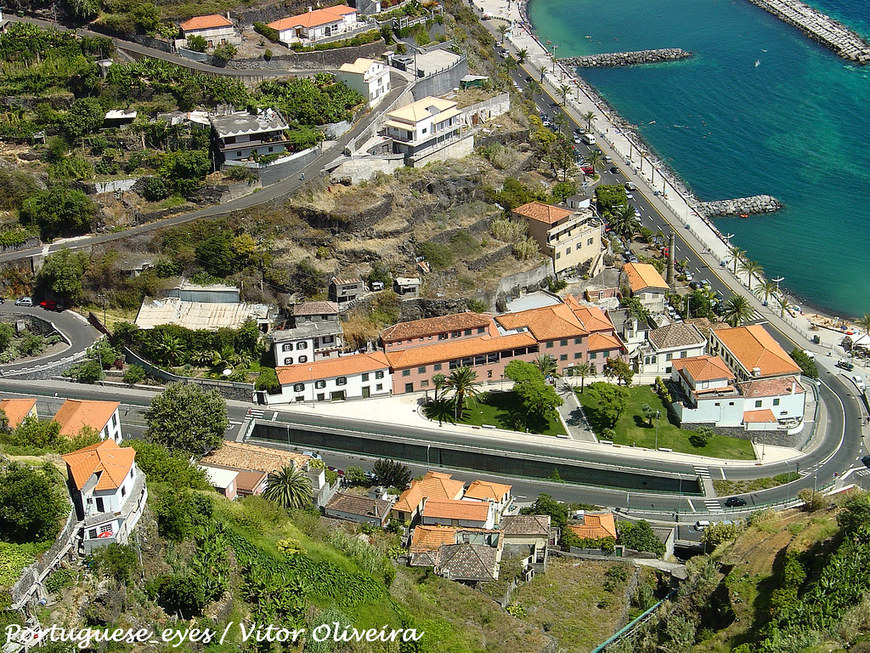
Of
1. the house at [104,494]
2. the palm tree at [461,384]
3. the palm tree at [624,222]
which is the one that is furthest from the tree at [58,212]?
the palm tree at [624,222]

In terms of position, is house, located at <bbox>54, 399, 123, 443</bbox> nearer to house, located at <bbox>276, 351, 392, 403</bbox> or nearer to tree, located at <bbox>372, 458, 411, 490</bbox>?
house, located at <bbox>276, 351, 392, 403</bbox>

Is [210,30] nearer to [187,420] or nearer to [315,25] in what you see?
[315,25]

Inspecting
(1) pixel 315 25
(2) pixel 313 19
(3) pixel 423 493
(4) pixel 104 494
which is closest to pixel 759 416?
(3) pixel 423 493

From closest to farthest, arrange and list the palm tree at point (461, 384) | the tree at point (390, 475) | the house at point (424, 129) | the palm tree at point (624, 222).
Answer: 1. the tree at point (390, 475)
2. the palm tree at point (461, 384)
3. the house at point (424, 129)
4. the palm tree at point (624, 222)

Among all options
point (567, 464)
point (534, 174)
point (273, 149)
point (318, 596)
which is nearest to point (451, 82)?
point (534, 174)

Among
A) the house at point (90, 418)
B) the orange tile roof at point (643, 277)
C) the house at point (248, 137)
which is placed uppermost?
the house at point (248, 137)

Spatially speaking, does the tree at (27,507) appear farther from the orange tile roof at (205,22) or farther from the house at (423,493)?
the orange tile roof at (205,22)
